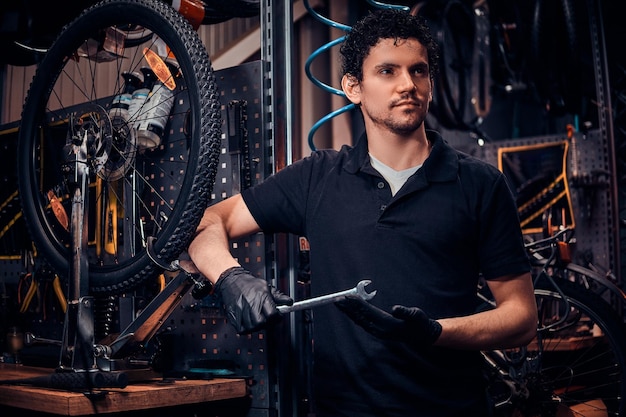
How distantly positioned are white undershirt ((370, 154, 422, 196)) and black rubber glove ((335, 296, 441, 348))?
45 centimetres

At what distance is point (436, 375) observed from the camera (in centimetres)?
168

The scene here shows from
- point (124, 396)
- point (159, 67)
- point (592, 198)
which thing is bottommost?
point (124, 396)

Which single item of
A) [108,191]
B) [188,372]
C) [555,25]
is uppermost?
[555,25]

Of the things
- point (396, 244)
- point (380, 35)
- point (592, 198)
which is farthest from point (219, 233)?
point (592, 198)

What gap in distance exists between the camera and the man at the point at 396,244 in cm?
167

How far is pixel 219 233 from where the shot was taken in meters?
1.84

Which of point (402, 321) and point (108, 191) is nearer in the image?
point (402, 321)

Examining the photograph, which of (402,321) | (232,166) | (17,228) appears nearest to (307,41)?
(17,228)

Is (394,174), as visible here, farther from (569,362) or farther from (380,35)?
(569,362)

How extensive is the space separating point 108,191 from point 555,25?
138 inches

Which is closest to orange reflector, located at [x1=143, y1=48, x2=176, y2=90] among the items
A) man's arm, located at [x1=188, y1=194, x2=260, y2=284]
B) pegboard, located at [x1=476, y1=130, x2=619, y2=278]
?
man's arm, located at [x1=188, y1=194, x2=260, y2=284]

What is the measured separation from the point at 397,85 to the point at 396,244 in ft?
1.35

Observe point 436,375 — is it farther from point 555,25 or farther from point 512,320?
point 555,25

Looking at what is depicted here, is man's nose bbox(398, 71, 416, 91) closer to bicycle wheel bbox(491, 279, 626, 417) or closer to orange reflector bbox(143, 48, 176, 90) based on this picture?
orange reflector bbox(143, 48, 176, 90)
